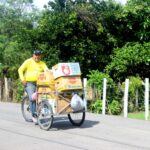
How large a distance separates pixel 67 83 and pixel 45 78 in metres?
0.64

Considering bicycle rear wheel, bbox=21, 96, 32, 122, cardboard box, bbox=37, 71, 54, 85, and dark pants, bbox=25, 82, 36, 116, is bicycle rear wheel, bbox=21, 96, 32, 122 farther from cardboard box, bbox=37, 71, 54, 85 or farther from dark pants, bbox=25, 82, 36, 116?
cardboard box, bbox=37, 71, 54, 85

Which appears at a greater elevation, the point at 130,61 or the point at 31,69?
the point at 130,61

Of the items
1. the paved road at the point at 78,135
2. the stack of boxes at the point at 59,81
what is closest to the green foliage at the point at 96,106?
the paved road at the point at 78,135

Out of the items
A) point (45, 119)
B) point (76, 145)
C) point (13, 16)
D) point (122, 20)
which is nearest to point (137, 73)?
point (122, 20)

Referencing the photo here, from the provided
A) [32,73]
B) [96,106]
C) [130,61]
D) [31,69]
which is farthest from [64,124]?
[130,61]

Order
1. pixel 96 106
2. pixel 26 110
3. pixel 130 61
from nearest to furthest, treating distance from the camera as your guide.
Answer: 1. pixel 26 110
2. pixel 96 106
3. pixel 130 61

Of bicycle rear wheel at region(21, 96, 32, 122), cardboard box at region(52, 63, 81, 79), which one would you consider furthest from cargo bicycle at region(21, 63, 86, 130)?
bicycle rear wheel at region(21, 96, 32, 122)

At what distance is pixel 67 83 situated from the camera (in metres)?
11.6

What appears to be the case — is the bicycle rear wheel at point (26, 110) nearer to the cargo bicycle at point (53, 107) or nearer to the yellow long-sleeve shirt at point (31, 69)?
the yellow long-sleeve shirt at point (31, 69)

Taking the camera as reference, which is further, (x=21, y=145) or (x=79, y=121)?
(x=79, y=121)

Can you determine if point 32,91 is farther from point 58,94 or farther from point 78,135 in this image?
point 78,135

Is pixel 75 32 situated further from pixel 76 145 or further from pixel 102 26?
pixel 76 145

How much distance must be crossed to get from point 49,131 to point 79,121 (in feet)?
3.87

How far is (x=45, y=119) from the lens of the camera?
11805mm
